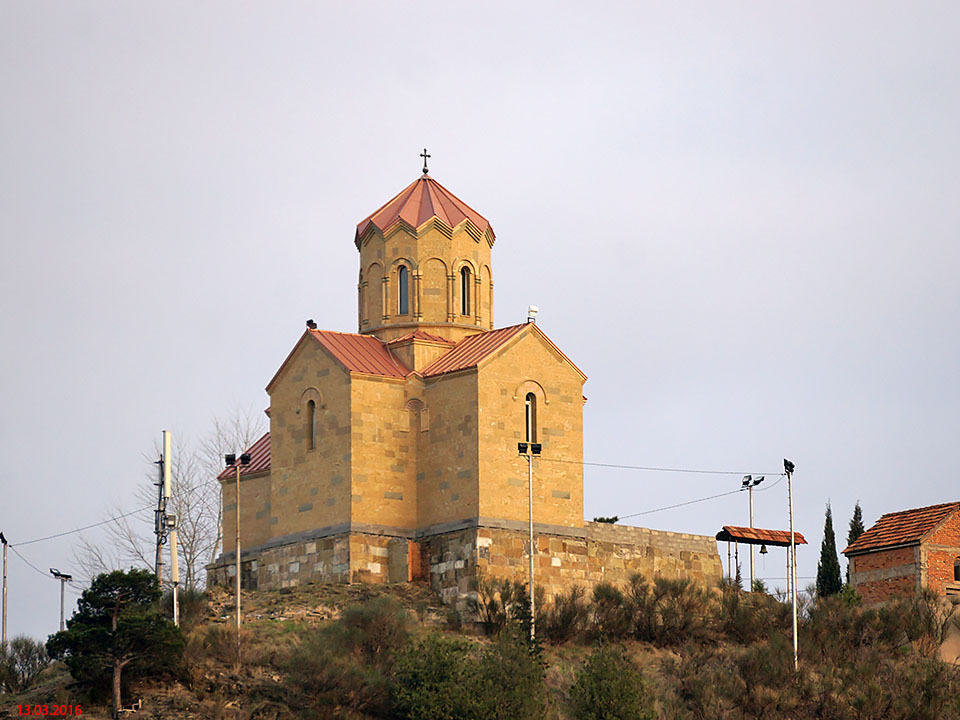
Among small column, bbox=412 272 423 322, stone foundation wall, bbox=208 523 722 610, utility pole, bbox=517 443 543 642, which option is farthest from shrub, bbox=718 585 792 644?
small column, bbox=412 272 423 322

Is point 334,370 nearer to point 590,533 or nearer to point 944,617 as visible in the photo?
point 590,533

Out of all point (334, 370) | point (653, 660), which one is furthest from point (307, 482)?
point (653, 660)

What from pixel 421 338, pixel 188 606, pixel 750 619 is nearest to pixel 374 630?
pixel 188 606

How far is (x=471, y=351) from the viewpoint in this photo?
184 ft

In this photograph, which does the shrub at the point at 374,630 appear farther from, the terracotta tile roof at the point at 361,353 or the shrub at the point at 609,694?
the terracotta tile roof at the point at 361,353

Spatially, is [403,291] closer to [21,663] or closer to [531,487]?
[531,487]

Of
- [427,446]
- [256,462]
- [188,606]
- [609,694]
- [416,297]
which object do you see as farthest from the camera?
[256,462]

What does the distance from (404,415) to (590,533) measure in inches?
247

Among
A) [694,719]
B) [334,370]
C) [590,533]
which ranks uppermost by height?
[334,370]

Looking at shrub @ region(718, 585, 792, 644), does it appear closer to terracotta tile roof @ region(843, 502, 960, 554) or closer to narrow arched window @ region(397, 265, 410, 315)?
terracotta tile roof @ region(843, 502, 960, 554)

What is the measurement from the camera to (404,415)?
5534 cm

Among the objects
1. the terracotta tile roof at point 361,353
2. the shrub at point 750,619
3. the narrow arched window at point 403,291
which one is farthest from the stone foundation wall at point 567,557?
the narrow arched window at point 403,291

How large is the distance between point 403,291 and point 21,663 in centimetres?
1557

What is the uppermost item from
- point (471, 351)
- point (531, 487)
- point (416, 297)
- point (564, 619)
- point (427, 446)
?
point (416, 297)
